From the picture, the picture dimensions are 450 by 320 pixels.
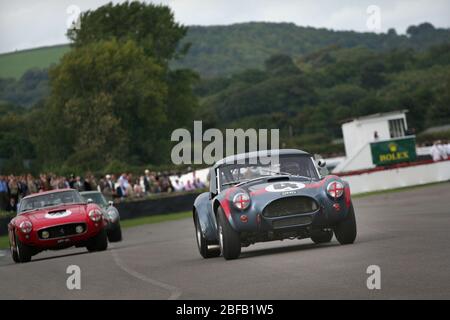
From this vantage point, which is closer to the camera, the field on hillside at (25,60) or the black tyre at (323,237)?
the black tyre at (323,237)

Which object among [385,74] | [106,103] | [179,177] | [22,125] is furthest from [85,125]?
[385,74]

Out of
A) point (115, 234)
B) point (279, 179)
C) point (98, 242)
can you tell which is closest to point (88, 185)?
point (115, 234)

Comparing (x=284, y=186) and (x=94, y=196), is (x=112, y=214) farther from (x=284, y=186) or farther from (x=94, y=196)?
(x=284, y=186)

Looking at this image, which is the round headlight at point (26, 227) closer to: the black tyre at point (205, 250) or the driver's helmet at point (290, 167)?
the black tyre at point (205, 250)

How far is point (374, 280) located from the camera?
30.2 feet

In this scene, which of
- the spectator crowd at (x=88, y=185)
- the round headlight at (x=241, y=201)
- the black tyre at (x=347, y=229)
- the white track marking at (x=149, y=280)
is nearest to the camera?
the white track marking at (x=149, y=280)

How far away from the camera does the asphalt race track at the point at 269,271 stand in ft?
30.1

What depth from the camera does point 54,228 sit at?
17.9m

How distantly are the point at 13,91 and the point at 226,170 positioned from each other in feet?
521

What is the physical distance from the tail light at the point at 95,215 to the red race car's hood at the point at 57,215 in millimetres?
105

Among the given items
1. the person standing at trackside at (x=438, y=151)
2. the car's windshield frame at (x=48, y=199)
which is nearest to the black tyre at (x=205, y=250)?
the car's windshield frame at (x=48, y=199)

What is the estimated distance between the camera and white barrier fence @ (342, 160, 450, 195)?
39344mm

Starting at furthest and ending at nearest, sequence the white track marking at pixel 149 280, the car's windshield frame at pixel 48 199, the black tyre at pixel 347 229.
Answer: the car's windshield frame at pixel 48 199
the black tyre at pixel 347 229
the white track marking at pixel 149 280

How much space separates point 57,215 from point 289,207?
19.8 ft
